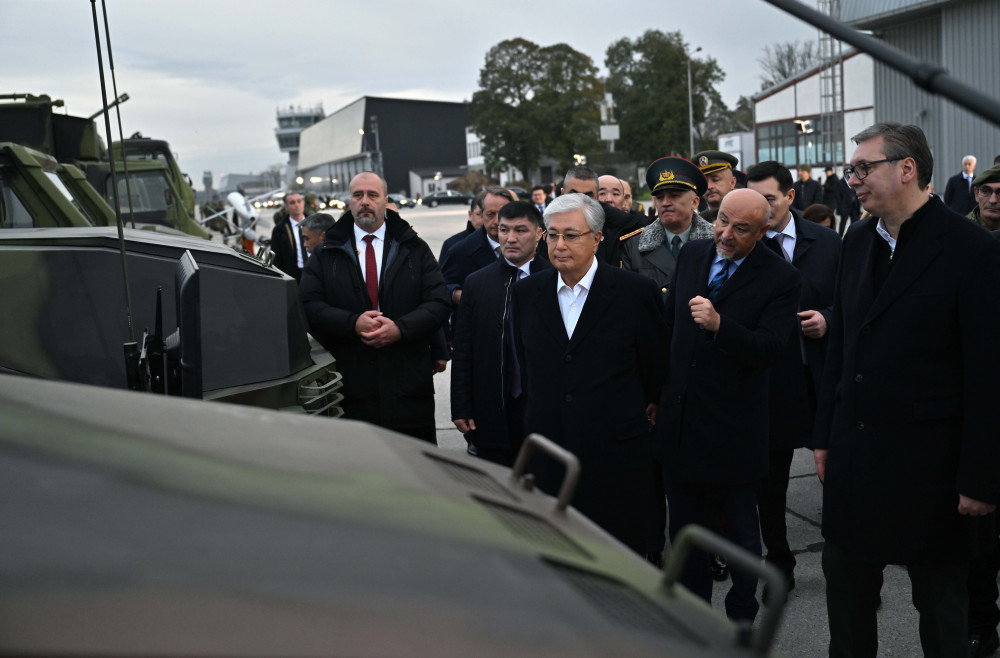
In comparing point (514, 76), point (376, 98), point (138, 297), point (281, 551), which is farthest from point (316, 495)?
point (376, 98)

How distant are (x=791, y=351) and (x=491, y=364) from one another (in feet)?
4.98

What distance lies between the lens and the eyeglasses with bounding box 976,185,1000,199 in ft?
18.6

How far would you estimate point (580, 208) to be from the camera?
4273mm

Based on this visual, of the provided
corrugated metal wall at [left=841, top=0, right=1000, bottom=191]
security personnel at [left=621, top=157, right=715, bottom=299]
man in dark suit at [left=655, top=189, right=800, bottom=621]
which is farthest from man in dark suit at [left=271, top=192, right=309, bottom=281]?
corrugated metal wall at [left=841, top=0, right=1000, bottom=191]

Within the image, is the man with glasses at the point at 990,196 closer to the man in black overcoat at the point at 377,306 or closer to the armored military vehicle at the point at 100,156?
the man in black overcoat at the point at 377,306

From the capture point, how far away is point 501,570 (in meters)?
1.30

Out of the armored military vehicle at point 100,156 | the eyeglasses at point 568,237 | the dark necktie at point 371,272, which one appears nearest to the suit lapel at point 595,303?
the eyeglasses at point 568,237

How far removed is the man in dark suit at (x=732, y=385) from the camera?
4109 millimetres

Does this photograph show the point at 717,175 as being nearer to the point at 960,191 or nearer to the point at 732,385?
the point at 732,385

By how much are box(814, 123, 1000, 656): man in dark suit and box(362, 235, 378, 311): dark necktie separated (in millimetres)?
3125

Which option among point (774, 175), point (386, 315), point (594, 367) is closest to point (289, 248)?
point (386, 315)

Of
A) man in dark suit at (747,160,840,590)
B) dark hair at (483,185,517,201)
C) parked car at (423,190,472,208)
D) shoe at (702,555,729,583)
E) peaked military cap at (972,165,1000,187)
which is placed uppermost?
parked car at (423,190,472,208)

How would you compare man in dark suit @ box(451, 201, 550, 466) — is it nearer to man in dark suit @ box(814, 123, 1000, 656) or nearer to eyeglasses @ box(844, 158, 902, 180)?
man in dark suit @ box(814, 123, 1000, 656)

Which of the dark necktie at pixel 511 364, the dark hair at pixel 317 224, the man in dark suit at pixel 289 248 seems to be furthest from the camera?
the man in dark suit at pixel 289 248
